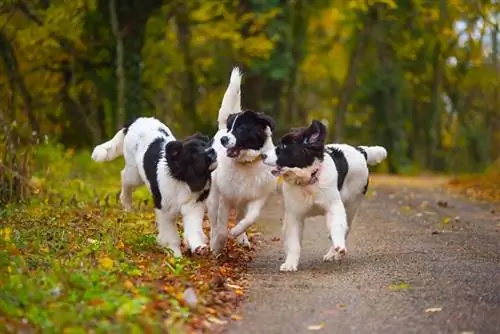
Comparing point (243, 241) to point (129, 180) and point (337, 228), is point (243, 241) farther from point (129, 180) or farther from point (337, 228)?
point (337, 228)

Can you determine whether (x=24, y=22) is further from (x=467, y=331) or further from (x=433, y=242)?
(x=467, y=331)

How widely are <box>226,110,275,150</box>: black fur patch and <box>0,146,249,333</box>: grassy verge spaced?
51.9 inches

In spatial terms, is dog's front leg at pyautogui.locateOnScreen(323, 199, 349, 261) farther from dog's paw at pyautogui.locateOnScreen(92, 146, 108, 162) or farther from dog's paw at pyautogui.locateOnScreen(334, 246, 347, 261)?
dog's paw at pyautogui.locateOnScreen(92, 146, 108, 162)

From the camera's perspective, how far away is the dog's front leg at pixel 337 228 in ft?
34.3

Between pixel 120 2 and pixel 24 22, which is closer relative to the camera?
pixel 24 22

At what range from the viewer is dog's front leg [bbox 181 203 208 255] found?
1046 cm

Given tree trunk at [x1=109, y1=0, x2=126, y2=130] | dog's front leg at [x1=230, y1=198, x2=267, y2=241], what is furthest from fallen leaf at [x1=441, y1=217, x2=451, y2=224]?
tree trunk at [x1=109, y1=0, x2=126, y2=130]

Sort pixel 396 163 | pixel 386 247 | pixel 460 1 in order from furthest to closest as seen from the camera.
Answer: pixel 396 163
pixel 460 1
pixel 386 247

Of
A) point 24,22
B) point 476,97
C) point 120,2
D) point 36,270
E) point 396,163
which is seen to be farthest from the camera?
point 476,97

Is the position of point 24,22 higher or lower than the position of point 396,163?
higher

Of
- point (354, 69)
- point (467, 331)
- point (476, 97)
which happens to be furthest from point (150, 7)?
point (476, 97)

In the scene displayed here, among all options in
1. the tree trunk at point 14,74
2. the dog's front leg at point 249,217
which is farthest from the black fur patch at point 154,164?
the tree trunk at point 14,74

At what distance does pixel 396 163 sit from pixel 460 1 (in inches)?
283

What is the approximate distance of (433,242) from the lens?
41.7 ft
